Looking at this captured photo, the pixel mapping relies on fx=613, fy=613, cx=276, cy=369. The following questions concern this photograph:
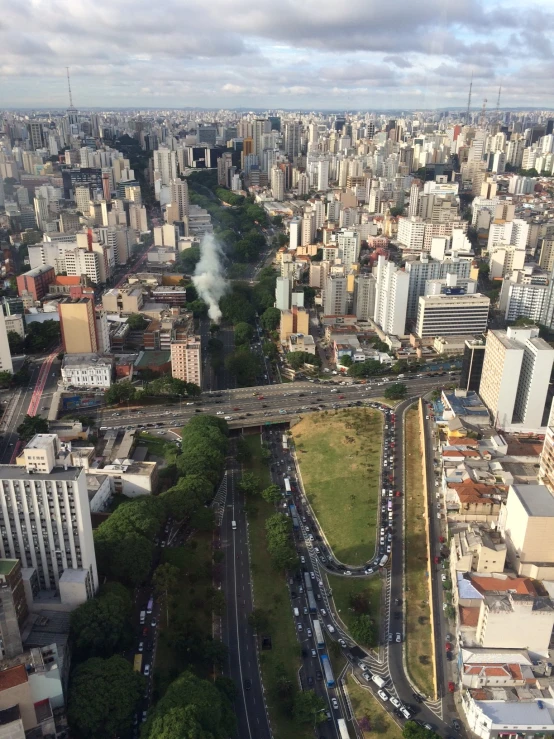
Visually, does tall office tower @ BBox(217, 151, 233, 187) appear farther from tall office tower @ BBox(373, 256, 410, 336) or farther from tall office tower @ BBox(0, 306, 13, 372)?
tall office tower @ BBox(0, 306, 13, 372)

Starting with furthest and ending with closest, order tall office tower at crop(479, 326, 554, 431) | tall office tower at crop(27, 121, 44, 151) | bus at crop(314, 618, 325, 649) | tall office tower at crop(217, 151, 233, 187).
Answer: tall office tower at crop(27, 121, 44, 151) → tall office tower at crop(217, 151, 233, 187) → tall office tower at crop(479, 326, 554, 431) → bus at crop(314, 618, 325, 649)

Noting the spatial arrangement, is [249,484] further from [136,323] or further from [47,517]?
[136,323]

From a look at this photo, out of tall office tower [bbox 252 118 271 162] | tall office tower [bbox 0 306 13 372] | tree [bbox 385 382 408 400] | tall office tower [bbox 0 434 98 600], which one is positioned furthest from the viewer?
tall office tower [bbox 252 118 271 162]

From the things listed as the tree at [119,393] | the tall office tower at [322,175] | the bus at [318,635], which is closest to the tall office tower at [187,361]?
the tree at [119,393]

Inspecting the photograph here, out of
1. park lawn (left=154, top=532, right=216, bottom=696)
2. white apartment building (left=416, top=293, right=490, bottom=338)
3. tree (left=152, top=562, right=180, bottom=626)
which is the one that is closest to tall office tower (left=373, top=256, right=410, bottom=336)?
white apartment building (left=416, top=293, right=490, bottom=338)

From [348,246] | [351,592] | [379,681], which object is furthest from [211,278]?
[379,681]

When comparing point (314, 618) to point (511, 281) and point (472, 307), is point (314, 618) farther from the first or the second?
point (511, 281)

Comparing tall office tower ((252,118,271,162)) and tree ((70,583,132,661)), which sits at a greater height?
tall office tower ((252,118,271,162))

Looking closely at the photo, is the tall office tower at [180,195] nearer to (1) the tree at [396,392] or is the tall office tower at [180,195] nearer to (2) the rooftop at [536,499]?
(1) the tree at [396,392]
